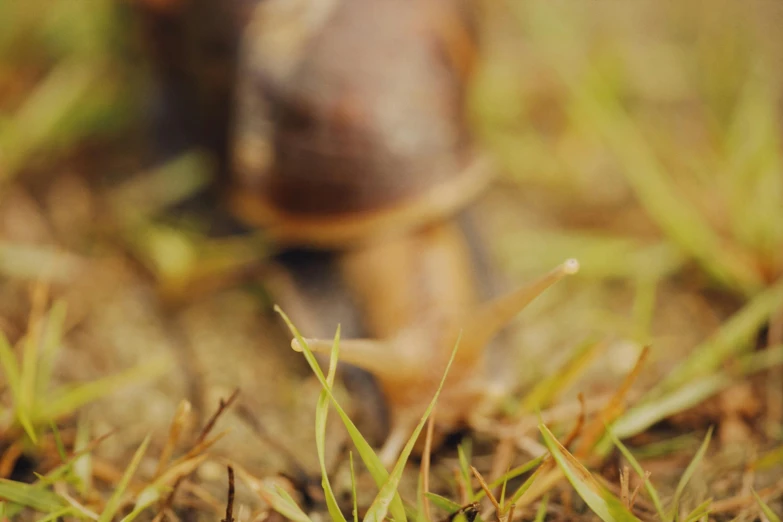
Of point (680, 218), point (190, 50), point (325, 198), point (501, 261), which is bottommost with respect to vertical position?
point (501, 261)

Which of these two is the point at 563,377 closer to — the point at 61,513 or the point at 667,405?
the point at 667,405

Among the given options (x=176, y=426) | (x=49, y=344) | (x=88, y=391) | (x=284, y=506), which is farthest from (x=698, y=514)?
(x=49, y=344)

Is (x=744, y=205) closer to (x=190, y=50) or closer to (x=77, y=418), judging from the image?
(x=190, y=50)

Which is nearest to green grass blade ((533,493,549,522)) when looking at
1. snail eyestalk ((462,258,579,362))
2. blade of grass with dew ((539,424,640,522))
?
blade of grass with dew ((539,424,640,522))

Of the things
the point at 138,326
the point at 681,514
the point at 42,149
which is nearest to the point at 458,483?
the point at 681,514

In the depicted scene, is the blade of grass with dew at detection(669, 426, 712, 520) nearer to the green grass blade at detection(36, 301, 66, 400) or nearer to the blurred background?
the blurred background

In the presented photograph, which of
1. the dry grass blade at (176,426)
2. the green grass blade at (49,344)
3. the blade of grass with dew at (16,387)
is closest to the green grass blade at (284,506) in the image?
the dry grass blade at (176,426)
